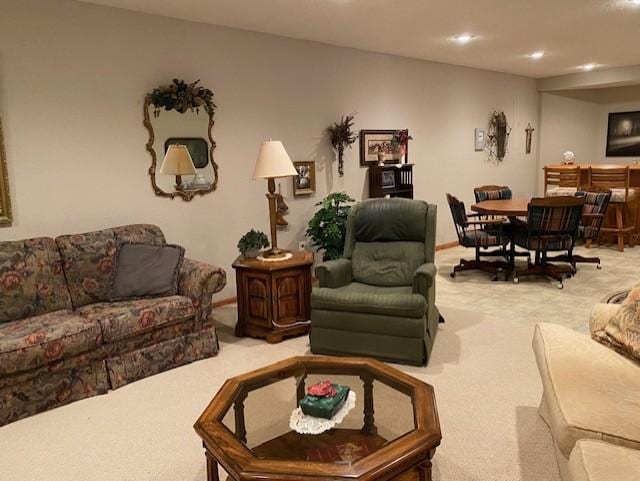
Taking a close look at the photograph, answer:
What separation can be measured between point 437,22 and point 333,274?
264 cm

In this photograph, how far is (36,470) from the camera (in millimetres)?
2293

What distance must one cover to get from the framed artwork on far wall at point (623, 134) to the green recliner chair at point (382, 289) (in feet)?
26.3

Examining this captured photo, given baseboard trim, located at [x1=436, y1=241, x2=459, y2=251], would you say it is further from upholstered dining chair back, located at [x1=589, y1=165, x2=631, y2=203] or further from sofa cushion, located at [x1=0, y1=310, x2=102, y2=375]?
sofa cushion, located at [x1=0, y1=310, x2=102, y2=375]

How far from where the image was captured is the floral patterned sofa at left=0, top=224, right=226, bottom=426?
2729mm

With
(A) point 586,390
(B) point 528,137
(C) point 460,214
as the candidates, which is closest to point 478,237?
(C) point 460,214

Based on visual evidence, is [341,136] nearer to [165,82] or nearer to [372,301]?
[165,82]

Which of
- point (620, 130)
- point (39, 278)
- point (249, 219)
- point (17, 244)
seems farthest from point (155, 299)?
point (620, 130)

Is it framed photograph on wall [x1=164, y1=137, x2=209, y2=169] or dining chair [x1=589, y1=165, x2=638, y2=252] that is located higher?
framed photograph on wall [x1=164, y1=137, x2=209, y2=169]

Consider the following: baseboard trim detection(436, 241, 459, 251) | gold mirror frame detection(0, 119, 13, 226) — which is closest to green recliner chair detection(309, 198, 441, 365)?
gold mirror frame detection(0, 119, 13, 226)

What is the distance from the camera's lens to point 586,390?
195cm

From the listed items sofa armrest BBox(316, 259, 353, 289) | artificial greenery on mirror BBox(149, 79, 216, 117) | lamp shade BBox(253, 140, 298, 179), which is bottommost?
sofa armrest BBox(316, 259, 353, 289)

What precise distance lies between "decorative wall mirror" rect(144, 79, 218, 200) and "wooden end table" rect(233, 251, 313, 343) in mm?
927

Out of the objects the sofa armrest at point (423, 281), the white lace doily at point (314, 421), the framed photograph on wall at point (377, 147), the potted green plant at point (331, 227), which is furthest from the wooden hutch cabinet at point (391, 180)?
the white lace doily at point (314, 421)

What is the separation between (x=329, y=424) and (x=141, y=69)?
324 cm
